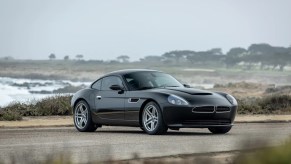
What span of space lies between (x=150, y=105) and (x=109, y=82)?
1.94 meters

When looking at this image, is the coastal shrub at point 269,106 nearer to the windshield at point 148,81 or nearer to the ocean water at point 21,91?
the ocean water at point 21,91

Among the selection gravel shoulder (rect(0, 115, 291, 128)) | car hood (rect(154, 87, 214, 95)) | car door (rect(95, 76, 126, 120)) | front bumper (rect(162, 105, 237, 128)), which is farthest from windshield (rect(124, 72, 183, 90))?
gravel shoulder (rect(0, 115, 291, 128))

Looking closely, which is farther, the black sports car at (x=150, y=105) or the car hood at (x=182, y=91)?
the car hood at (x=182, y=91)

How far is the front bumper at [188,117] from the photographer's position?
1839 cm

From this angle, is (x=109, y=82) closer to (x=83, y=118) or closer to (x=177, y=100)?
(x=83, y=118)

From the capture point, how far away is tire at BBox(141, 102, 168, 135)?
1852 cm

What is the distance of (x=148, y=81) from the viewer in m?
19.6

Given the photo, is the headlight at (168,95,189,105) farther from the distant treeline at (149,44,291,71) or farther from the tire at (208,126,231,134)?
the distant treeline at (149,44,291,71)

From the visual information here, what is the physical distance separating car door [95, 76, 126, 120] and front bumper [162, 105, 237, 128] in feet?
5.20

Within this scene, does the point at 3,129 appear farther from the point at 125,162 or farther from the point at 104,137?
the point at 125,162

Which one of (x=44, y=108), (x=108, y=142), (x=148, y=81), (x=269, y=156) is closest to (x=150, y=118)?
(x=148, y=81)

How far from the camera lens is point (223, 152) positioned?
13953 millimetres

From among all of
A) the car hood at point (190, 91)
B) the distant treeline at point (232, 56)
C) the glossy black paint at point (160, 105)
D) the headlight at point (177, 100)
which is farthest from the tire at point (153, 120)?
the distant treeline at point (232, 56)

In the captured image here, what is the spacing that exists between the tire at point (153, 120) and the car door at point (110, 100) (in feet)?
3.10
